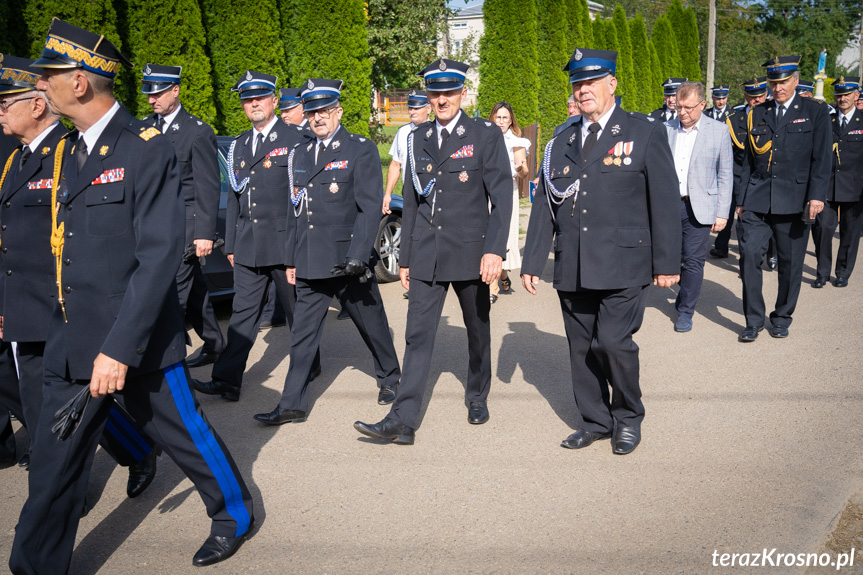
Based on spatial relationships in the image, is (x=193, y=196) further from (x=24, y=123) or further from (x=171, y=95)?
(x=24, y=123)

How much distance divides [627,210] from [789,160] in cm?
357

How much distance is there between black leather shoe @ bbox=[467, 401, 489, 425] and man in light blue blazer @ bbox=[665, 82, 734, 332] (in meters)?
2.89

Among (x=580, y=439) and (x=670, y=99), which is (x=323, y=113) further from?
(x=670, y=99)

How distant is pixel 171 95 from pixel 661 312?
5.05 meters

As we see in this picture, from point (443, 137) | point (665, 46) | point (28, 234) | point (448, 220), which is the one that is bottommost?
point (665, 46)

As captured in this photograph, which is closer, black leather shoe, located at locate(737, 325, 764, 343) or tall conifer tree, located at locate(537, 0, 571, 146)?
black leather shoe, located at locate(737, 325, 764, 343)

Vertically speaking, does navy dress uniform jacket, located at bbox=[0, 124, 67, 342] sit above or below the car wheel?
above

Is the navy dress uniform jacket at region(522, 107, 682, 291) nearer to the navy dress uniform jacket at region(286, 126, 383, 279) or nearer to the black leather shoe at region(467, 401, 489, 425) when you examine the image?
the black leather shoe at region(467, 401, 489, 425)

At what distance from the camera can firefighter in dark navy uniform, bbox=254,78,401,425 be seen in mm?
5191

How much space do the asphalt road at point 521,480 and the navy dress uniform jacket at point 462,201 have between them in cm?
104

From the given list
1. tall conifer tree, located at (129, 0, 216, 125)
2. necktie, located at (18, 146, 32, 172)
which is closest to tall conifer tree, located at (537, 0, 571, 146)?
tall conifer tree, located at (129, 0, 216, 125)

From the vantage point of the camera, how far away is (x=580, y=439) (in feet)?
15.2

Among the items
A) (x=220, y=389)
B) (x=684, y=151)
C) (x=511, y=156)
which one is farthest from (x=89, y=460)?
(x=511, y=156)

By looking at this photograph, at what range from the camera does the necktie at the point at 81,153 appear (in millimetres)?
3129
